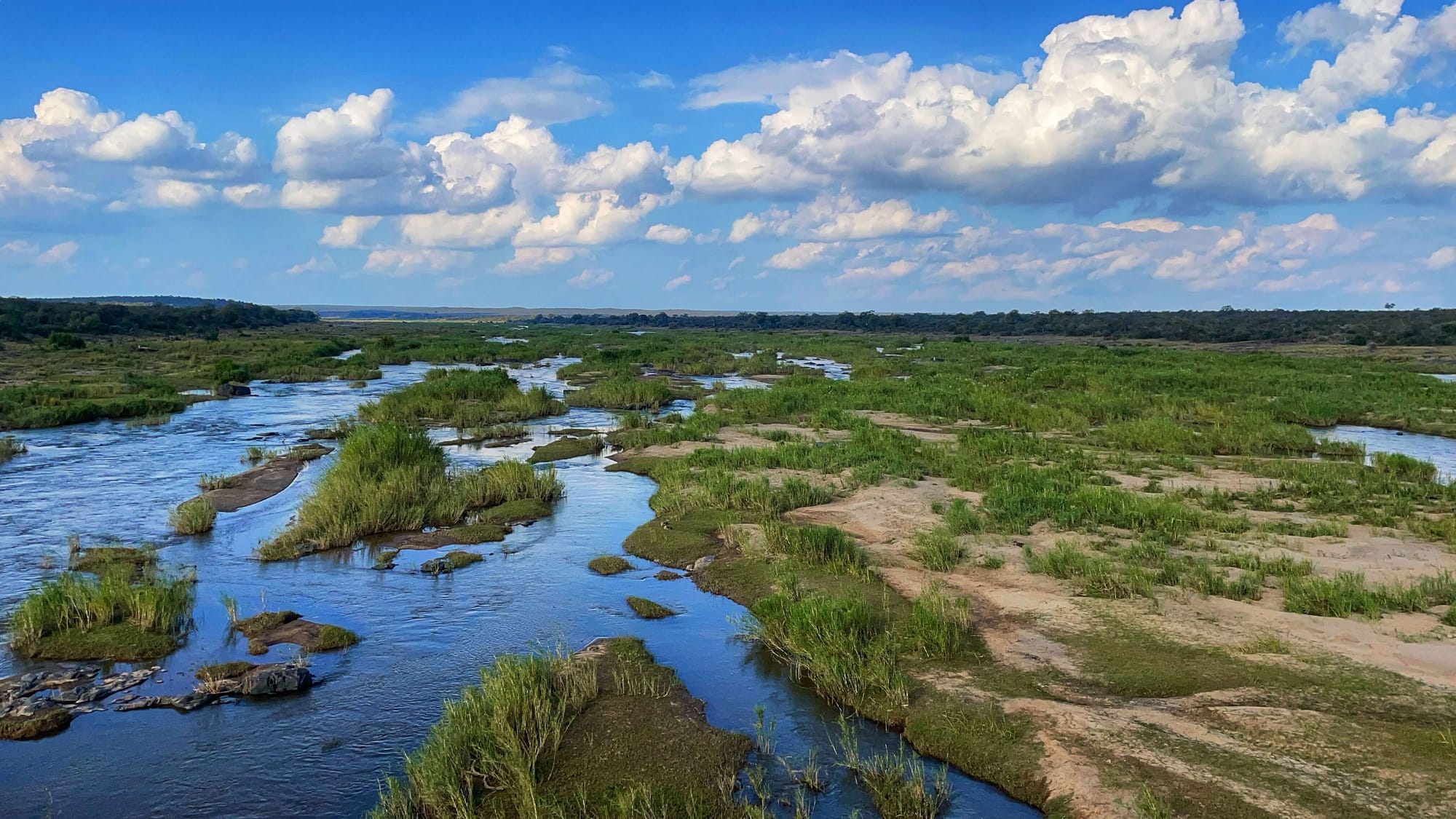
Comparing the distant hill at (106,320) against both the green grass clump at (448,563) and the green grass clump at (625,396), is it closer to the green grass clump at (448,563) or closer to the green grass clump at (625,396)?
the green grass clump at (625,396)

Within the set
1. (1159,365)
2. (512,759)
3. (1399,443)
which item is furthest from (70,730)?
(1159,365)

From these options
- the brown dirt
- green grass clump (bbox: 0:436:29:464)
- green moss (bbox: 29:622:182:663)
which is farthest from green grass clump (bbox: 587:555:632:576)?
green grass clump (bbox: 0:436:29:464)

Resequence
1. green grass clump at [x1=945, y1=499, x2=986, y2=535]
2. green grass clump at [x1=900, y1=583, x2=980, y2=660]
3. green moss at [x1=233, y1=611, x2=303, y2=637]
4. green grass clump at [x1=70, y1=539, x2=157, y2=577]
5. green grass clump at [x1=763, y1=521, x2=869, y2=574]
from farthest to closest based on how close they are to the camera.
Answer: green grass clump at [x1=945, y1=499, x2=986, y2=535] → green grass clump at [x1=763, y1=521, x2=869, y2=574] → green grass clump at [x1=70, y1=539, x2=157, y2=577] → green moss at [x1=233, y1=611, x2=303, y2=637] → green grass clump at [x1=900, y1=583, x2=980, y2=660]

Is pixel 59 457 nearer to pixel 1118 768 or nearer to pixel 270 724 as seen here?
pixel 270 724

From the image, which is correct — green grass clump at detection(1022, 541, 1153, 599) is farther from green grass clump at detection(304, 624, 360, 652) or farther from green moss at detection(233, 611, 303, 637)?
green moss at detection(233, 611, 303, 637)

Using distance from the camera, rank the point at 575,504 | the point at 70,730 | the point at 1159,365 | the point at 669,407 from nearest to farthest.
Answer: the point at 70,730 → the point at 575,504 → the point at 669,407 → the point at 1159,365

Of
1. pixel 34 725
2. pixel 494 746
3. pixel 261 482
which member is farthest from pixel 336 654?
pixel 261 482
